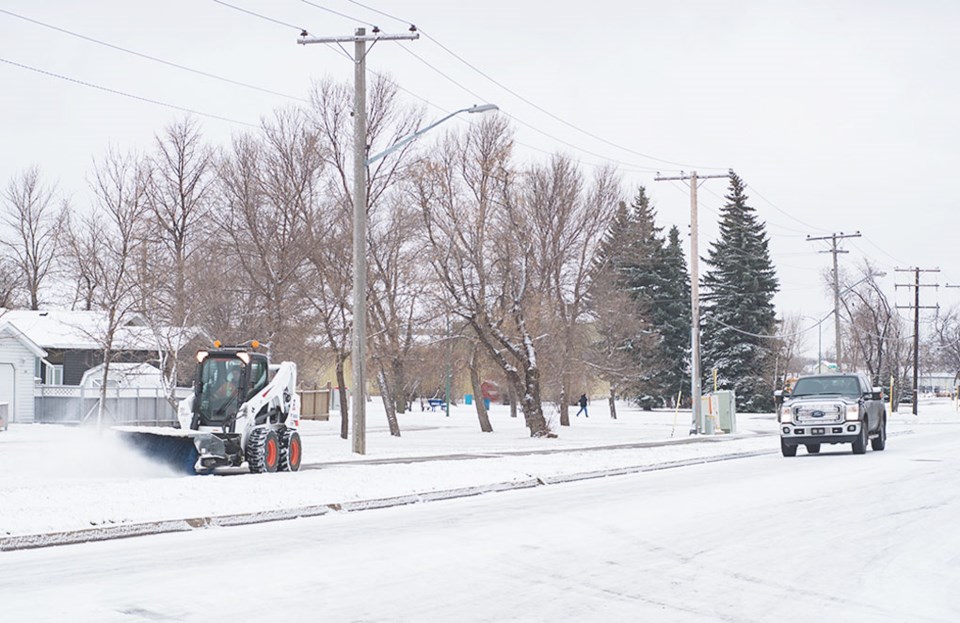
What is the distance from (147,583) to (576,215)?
36119 millimetres

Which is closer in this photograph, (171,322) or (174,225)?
(171,322)

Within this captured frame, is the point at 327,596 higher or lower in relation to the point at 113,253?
lower

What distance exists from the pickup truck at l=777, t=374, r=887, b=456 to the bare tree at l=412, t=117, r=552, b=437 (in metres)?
12.5

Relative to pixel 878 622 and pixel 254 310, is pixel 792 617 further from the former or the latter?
pixel 254 310

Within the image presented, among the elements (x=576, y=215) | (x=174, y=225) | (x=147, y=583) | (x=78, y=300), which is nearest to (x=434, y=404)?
(x=78, y=300)

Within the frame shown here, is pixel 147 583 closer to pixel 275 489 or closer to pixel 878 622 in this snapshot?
pixel 878 622

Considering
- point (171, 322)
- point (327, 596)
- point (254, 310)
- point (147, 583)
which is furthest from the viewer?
point (171, 322)

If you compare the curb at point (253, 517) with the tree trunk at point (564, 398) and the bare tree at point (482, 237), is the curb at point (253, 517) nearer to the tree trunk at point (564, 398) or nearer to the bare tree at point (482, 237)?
the bare tree at point (482, 237)

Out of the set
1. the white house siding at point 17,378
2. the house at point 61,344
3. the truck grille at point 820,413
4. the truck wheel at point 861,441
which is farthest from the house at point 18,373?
the truck wheel at point 861,441

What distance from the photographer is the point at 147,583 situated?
9594mm

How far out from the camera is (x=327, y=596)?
898 centimetres

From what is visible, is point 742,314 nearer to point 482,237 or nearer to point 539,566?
point 482,237

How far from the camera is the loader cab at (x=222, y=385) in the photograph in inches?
834

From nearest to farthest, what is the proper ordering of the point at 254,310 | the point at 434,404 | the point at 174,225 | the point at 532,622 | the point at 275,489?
the point at 532,622 → the point at 275,489 → the point at 254,310 → the point at 174,225 → the point at 434,404
